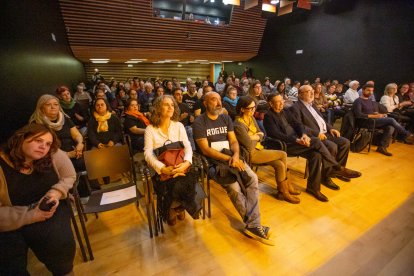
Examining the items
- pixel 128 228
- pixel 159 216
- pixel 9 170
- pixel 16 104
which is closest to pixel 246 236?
pixel 159 216

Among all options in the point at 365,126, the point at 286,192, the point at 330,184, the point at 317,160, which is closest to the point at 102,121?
the point at 286,192

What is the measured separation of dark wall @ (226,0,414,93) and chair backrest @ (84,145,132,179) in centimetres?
809

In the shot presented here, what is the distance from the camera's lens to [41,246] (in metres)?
1.36

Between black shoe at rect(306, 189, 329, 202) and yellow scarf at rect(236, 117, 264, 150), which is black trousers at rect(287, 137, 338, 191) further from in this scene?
yellow scarf at rect(236, 117, 264, 150)

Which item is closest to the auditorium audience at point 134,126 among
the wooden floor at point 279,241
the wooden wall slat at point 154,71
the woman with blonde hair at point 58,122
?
the woman with blonde hair at point 58,122

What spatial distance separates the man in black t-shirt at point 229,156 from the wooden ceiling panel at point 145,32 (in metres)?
6.12

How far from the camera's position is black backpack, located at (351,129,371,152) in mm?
3949

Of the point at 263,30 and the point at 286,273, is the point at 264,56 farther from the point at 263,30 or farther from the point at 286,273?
the point at 286,273

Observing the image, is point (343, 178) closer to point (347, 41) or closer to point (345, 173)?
point (345, 173)

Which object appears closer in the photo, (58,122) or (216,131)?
(216,131)

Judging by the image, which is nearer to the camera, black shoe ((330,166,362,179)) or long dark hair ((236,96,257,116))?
long dark hair ((236,96,257,116))

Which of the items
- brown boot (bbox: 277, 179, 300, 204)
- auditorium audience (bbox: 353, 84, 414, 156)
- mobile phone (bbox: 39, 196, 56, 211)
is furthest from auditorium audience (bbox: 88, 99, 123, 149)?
auditorium audience (bbox: 353, 84, 414, 156)

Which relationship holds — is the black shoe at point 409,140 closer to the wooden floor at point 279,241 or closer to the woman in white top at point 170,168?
the wooden floor at point 279,241

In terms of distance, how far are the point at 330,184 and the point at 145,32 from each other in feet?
24.8
